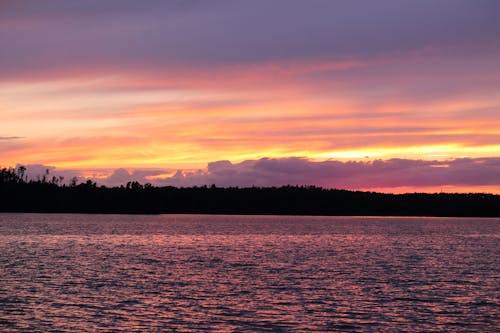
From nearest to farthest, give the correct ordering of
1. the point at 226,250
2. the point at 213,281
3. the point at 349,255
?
1. the point at 213,281
2. the point at 349,255
3. the point at 226,250

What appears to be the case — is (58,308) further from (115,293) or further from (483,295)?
(483,295)

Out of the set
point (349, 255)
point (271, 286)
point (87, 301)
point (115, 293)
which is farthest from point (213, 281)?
point (349, 255)

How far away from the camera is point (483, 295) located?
5159cm

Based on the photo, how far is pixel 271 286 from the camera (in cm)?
5597

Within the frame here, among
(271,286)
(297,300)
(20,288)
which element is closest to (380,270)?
(271,286)

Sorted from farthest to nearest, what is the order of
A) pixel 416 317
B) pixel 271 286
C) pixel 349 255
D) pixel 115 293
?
pixel 349 255
pixel 271 286
pixel 115 293
pixel 416 317

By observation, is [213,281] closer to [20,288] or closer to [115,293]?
[115,293]

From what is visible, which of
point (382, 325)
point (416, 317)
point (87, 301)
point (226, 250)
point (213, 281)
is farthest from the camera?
point (226, 250)

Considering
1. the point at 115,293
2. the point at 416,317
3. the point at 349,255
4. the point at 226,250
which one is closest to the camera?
the point at 416,317

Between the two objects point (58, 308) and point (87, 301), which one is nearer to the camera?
point (58, 308)

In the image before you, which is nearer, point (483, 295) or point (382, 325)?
point (382, 325)

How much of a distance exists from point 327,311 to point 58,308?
18.4m

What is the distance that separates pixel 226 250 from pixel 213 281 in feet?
146

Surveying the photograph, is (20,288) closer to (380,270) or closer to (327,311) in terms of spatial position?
(327,311)
